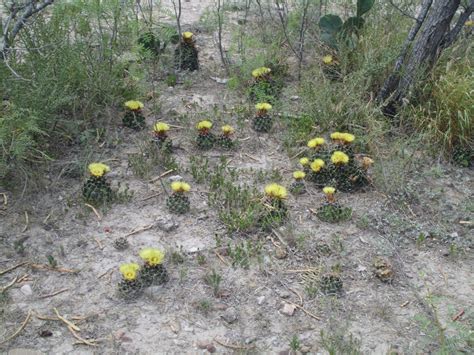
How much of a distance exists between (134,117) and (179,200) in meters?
0.94

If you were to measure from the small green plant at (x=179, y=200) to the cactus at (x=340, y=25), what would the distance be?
2100 millimetres

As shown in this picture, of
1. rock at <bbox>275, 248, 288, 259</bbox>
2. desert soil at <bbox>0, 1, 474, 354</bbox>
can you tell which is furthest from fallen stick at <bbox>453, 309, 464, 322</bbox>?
rock at <bbox>275, 248, 288, 259</bbox>

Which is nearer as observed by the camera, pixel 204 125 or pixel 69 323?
pixel 69 323

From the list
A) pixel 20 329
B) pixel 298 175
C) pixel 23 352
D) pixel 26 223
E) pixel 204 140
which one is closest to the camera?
pixel 23 352

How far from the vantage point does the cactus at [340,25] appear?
503cm

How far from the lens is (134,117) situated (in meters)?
4.39

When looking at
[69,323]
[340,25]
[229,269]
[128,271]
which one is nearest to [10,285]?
[69,323]

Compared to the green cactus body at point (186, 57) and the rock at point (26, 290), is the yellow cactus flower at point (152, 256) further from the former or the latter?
the green cactus body at point (186, 57)

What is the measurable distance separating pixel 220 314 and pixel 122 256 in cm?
70

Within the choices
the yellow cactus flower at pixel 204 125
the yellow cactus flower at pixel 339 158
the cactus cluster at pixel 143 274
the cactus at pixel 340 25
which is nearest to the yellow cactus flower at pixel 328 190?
the yellow cactus flower at pixel 339 158

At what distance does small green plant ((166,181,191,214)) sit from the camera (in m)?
3.74

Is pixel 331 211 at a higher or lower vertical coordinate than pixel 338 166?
lower

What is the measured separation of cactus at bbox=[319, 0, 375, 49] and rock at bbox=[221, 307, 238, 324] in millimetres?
2752

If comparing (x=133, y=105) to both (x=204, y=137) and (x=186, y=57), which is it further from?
(x=186, y=57)
